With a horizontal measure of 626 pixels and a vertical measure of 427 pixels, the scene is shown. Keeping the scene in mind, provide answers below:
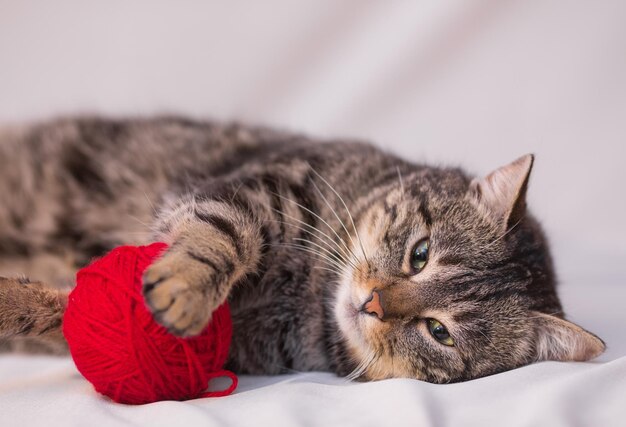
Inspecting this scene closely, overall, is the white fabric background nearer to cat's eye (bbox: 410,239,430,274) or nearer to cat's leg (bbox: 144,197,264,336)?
cat's eye (bbox: 410,239,430,274)

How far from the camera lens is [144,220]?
82.8 inches

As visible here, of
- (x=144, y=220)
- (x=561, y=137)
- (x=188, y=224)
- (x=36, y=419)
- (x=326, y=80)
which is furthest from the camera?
(x=326, y=80)

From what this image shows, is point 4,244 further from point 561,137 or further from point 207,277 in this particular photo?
point 561,137

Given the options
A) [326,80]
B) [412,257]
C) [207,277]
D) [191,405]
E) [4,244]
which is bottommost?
[4,244]

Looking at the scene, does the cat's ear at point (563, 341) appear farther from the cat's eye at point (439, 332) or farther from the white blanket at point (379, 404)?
the cat's eye at point (439, 332)

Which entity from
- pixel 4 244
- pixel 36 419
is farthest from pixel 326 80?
pixel 36 419

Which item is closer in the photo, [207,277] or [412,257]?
[207,277]

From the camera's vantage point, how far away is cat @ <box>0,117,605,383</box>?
5.36 feet

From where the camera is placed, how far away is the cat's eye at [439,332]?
165 cm

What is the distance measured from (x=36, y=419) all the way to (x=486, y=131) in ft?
6.18

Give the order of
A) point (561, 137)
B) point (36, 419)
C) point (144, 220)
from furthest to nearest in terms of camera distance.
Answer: point (561, 137), point (144, 220), point (36, 419)

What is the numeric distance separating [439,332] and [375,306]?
16 centimetres

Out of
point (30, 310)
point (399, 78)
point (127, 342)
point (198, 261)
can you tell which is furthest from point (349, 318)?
A: point (399, 78)

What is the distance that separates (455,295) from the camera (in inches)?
64.7
